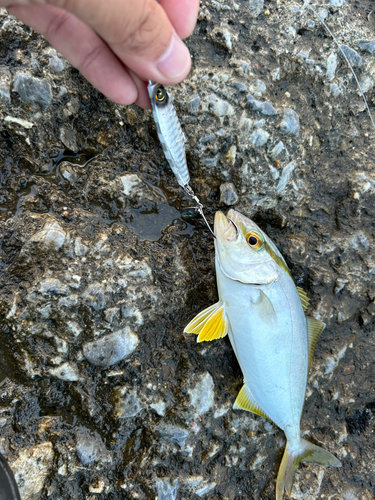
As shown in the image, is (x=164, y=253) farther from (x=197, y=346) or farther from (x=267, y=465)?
(x=267, y=465)

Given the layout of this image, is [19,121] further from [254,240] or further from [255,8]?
[255,8]

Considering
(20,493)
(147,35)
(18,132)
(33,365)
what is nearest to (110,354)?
(33,365)

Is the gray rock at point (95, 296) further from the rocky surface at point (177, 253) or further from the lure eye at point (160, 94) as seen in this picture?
the lure eye at point (160, 94)

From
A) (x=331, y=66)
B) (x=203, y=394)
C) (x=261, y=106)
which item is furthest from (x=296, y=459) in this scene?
(x=331, y=66)

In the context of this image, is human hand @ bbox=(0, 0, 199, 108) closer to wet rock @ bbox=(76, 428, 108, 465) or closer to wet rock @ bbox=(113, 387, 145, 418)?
wet rock @ bbox=(113, 387, 145, 418)

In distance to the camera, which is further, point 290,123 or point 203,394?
point 290,123

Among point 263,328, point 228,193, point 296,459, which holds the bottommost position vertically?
point 296,459

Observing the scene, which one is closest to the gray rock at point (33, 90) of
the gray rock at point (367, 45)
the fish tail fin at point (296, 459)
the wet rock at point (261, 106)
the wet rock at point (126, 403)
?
the wet rock at point (261, 106)
